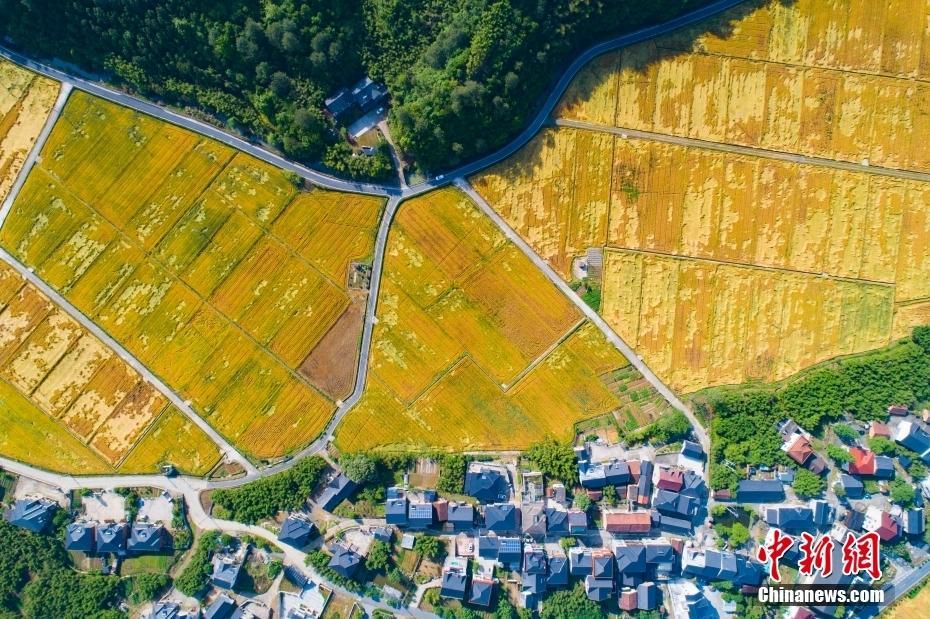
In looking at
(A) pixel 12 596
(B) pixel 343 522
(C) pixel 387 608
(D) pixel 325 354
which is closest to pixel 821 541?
(C) pixel 387 608

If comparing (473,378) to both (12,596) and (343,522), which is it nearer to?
(343,522)

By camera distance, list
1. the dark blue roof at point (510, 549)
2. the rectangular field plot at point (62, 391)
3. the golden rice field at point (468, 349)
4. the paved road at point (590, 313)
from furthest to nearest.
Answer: the rectangular field plot at point (62, 391) → the golden rice field at point (468, 349) → the paved road at point (590, 313) → the dark blue roof at point (510, 549)

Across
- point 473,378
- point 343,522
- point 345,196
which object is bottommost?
point 343,522

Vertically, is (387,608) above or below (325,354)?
below

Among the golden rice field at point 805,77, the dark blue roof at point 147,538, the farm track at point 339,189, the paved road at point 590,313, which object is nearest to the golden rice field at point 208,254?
the farm track at point 339,189

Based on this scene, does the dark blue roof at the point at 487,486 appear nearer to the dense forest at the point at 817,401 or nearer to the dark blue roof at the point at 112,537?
the dense forest at the point at 817,401

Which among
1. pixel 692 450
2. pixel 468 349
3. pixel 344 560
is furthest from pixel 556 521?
pixel 344 560

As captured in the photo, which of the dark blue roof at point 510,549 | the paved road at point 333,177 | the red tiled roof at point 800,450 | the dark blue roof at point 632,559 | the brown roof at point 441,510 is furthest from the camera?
the paved road at point 333,177
